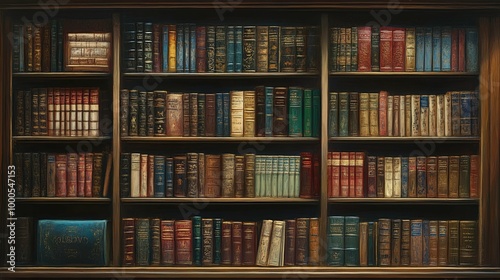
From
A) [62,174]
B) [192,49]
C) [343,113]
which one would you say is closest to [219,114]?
[192,49]

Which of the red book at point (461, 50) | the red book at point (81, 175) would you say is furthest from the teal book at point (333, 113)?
the red book at point (81, 175)

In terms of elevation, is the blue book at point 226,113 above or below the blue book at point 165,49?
below

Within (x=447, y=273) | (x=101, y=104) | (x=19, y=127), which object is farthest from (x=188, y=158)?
(x=447, y=273)

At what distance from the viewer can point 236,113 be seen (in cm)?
386

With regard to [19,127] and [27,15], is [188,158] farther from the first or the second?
[27,15]

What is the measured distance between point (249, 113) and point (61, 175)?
1.04 m

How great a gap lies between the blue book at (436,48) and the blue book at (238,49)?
1014 millimetres

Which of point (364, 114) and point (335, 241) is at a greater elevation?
point (364, 114)

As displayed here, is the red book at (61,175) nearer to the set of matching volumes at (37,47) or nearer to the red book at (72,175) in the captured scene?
the red book at (72,175)

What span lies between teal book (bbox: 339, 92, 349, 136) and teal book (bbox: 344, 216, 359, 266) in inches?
18.0

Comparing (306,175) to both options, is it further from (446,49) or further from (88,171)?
(88,171)

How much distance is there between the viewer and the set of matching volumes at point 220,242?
3.83 metres

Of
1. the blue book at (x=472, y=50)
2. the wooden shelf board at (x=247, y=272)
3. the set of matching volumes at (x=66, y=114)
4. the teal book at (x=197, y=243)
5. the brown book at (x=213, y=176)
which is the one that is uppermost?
the blue book at (x=472, y=50)

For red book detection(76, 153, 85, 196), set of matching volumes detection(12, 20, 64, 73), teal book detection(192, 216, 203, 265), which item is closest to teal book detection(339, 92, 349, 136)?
teal book detection(192, 216, 203, 265)
